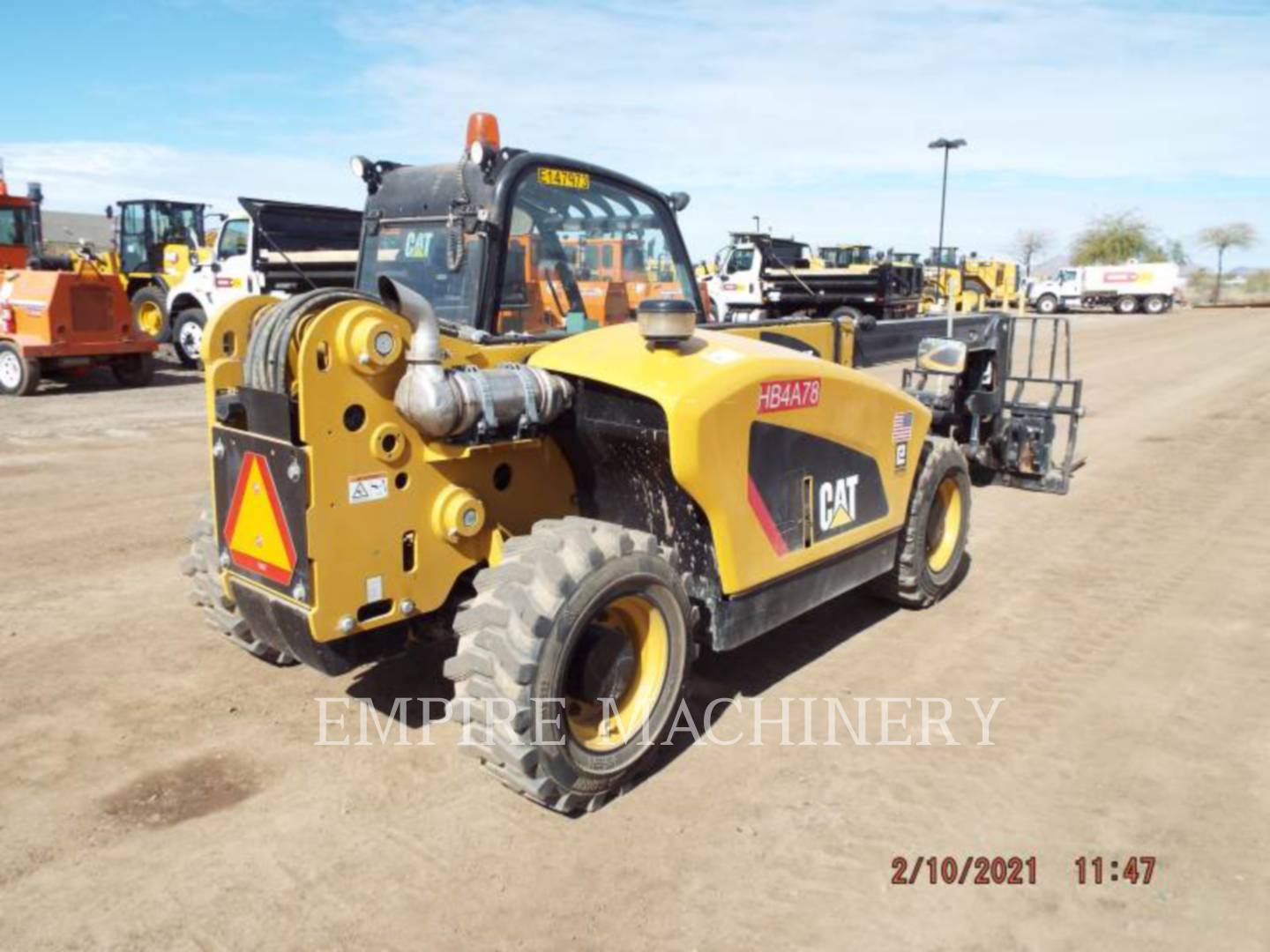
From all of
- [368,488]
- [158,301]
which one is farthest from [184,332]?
[368,488]

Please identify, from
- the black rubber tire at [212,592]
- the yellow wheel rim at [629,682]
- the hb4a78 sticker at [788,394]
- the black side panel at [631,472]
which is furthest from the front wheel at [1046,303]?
the black rubber tire at [212,592]

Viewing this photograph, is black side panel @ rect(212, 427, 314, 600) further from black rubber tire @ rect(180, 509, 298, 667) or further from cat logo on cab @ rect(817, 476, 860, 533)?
cat logo on cab @ rect(817, 476, 860, 533)

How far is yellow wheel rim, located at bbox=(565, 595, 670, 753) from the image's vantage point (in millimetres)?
3494

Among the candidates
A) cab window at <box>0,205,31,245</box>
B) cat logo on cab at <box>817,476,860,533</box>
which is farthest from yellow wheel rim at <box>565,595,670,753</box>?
cab window at <box>0,205,31,245</box>

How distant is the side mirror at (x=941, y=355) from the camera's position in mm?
6742

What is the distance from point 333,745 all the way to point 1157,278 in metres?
46.4

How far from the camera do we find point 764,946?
2.74m

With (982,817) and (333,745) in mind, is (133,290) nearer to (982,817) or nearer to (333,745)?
(333,745)

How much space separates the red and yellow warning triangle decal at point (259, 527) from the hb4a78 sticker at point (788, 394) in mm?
1743

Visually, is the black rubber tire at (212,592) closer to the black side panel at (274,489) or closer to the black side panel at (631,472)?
the black side panel at (274,489)

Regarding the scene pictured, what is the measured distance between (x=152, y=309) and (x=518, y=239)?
1589cm

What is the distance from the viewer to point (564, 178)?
166 inches

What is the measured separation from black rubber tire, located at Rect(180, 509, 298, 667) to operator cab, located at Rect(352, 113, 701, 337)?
132 cm

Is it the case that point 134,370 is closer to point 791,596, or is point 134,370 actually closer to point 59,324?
point 59,324
